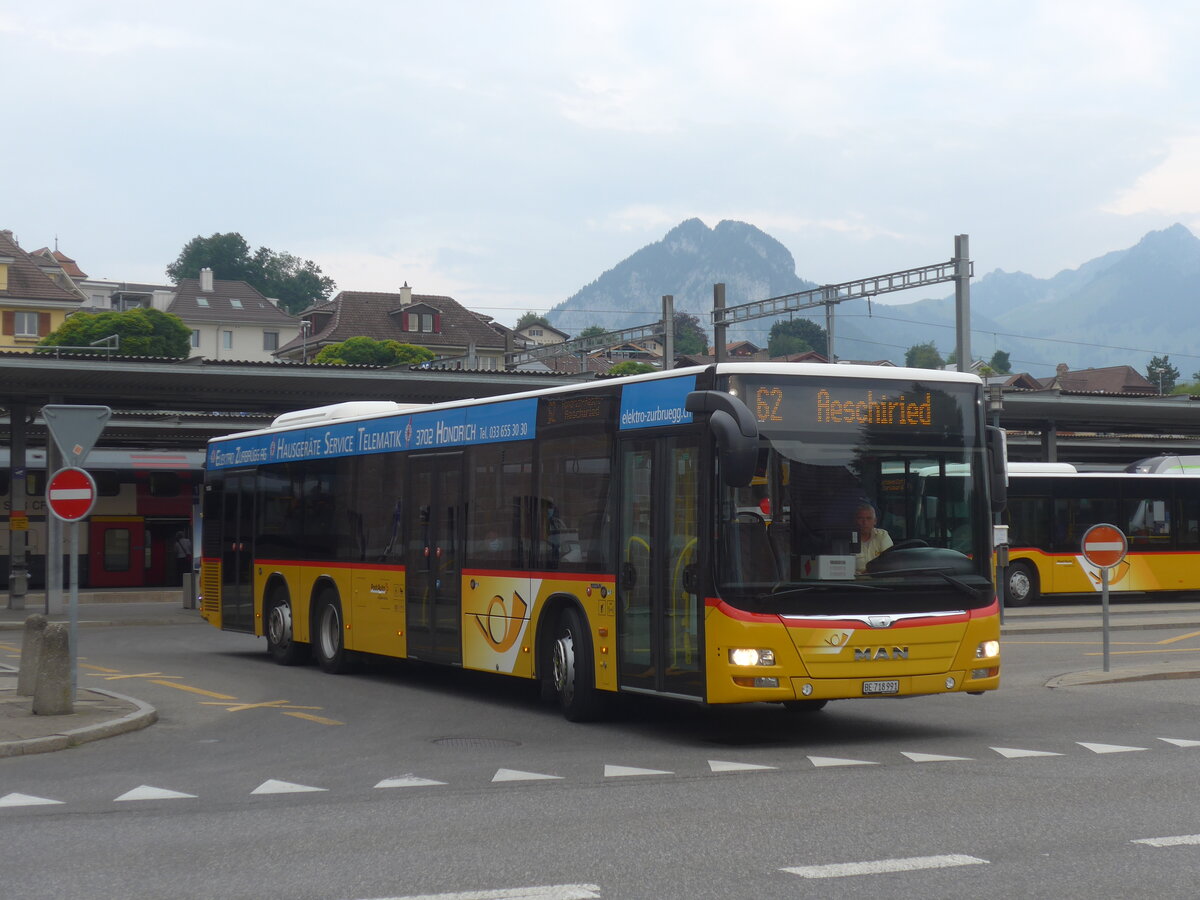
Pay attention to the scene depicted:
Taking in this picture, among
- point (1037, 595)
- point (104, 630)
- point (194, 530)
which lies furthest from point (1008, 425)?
point (104, 630)

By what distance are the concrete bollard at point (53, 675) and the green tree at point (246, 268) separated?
439ft

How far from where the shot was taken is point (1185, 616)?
29.5 meters

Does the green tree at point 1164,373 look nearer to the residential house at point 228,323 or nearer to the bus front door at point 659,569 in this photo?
the residential house at point 228,323

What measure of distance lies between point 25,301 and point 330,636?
78.1 meters

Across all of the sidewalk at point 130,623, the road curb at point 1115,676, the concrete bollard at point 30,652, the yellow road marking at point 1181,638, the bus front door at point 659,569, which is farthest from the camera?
the yellow road marking at point 1181,638

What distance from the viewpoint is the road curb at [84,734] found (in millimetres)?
11422

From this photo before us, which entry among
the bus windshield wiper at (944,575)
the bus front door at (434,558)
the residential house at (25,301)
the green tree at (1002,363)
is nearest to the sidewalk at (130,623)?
the bus front door at (434,558)

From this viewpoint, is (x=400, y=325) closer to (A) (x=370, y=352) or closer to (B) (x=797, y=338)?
(A) (x=370, y=352)

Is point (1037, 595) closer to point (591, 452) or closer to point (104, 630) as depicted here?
point (104, 630)

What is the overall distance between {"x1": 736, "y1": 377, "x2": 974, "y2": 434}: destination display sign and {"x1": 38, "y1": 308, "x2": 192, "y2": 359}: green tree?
77045 mm

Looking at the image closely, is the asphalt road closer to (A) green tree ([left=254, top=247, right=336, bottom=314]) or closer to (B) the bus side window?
(B) the bus side window

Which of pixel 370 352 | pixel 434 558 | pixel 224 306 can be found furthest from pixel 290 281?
pixel 434 558

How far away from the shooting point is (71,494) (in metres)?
13.6

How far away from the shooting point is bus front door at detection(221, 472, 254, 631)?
20328 mm
